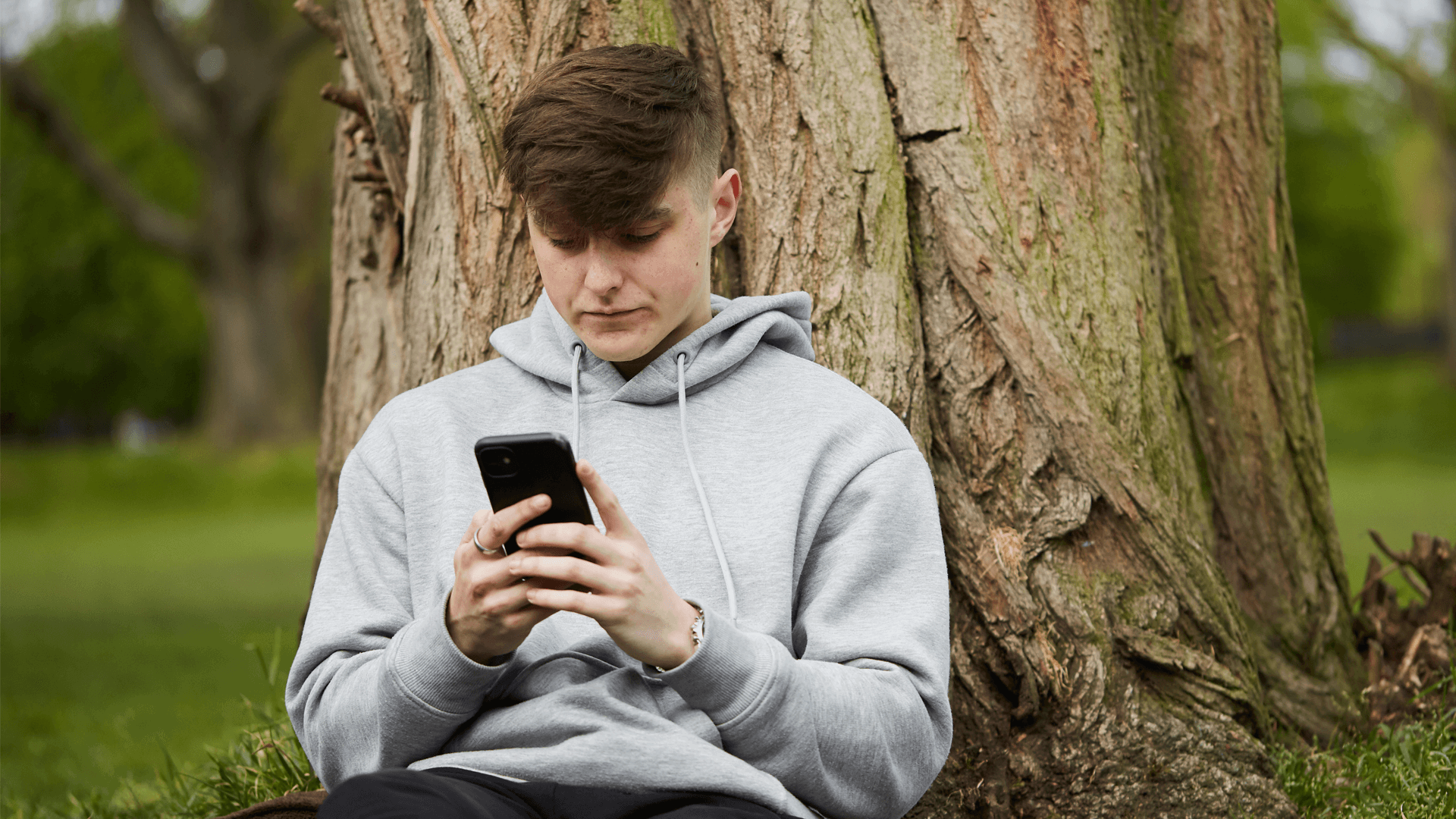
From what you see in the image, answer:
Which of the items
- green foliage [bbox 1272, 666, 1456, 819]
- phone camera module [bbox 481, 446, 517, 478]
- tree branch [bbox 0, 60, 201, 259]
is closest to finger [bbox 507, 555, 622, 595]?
phone camera module [bbox 481, 446, 517, 478]

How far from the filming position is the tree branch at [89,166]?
1497cm

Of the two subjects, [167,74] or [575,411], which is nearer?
[575,411]

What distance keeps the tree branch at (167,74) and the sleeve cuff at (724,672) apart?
17528 mm

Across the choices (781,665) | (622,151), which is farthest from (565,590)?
(622,151)

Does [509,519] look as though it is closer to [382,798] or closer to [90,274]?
[382,798]

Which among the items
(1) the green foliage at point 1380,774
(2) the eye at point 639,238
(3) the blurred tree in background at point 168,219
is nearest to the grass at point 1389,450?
(1) the green foliage at point 1380,774

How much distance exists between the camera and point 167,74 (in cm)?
1683

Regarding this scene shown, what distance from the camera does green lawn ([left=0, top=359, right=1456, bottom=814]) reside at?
19.8 feet

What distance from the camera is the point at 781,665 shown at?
73.2 inches

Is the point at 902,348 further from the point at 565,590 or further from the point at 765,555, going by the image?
the point at 565,590

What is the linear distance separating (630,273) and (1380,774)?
2.33 metres

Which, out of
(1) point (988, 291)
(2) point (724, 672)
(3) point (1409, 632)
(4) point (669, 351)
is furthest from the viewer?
(3) point (1409, 632)

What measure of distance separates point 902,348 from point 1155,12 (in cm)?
153

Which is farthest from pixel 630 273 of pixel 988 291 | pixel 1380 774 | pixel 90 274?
pixel 90 274
